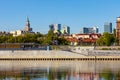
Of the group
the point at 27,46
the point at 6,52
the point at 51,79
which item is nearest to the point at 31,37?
the point at 27,46

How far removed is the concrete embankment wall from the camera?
8031cm

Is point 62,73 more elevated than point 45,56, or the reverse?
point 45,56

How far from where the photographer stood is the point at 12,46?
97.6 meters

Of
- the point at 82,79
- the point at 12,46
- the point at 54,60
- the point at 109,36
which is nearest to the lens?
the point at 82,79

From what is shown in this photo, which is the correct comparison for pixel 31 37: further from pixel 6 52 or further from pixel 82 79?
pixel 82 79

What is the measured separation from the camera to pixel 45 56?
268ft

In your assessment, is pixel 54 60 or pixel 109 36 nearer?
pixel 54 60

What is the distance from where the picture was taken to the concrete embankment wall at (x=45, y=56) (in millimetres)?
80312

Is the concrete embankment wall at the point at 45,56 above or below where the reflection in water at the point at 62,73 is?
above

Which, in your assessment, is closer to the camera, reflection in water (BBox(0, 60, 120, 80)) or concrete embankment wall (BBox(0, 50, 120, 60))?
reflection in water (BBox(0, 60, 120, 80))

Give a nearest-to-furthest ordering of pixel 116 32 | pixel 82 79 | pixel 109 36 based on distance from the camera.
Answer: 1. pixel 82 79
2. pixel 109 36
3. pixel 116 32

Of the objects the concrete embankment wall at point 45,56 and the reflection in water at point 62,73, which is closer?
the reflection in water at point 62,73

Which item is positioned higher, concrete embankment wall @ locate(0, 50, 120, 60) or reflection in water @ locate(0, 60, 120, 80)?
concrete embankment wall @ locate(0, 50, 120, 60)

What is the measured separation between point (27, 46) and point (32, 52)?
2050 cm
